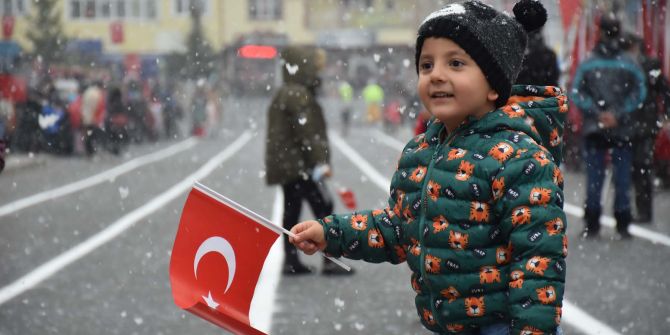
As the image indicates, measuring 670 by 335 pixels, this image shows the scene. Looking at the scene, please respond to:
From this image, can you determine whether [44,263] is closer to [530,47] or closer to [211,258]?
[530,47]

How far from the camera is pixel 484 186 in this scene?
257 cm

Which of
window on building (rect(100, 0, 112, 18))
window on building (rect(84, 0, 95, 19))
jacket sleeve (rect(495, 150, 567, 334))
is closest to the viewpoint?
A: jacket sleeve (rect(495, 150, 567, 334))

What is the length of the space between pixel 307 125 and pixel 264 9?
206ft

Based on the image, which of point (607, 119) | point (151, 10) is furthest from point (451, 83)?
point (151, 10)

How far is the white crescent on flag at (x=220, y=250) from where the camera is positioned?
9.34 feet

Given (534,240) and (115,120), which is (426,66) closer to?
(534,240)

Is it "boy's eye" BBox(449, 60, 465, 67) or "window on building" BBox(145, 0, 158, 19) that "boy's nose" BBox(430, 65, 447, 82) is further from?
"window on building" BBox(145, 0, 158, 19)

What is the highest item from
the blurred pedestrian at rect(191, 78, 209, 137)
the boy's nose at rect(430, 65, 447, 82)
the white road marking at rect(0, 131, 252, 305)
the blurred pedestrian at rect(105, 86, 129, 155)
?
the boy's nose at rect(430, 65, 447, 82)

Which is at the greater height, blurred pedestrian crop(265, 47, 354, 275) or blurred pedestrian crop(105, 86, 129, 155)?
blurred pedestrian crop(265, 47, 354, 275)

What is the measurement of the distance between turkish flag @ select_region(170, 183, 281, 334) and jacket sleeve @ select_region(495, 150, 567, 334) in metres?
0.73

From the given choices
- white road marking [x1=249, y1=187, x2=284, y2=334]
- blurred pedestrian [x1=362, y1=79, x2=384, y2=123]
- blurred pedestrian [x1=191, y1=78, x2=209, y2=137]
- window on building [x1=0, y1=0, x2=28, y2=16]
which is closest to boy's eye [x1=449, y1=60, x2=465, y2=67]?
white road marking [x1=249, y1=187, x2=284, y2=334]

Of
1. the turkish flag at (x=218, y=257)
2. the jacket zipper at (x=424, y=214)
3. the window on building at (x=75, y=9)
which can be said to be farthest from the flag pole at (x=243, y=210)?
the window on building at (x=75, y=9)

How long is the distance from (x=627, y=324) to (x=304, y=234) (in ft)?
10.7

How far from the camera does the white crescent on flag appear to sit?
2846 mm
